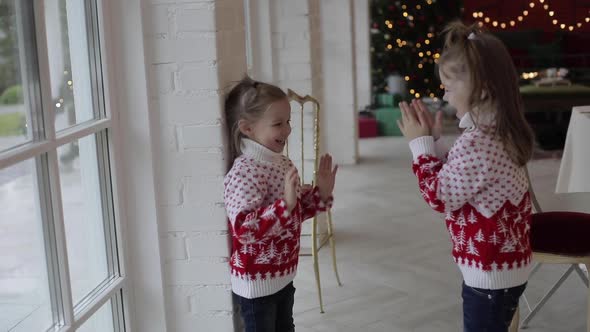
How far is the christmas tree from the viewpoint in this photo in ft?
28.6

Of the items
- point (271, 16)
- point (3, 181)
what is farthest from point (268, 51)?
point (3, 181)

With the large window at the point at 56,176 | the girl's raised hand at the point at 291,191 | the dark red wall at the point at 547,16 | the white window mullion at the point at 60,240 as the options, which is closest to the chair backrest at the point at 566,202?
the girl's raised hand at the point at 291,191

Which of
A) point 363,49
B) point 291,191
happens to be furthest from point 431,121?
point 363,49

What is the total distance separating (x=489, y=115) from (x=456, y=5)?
710 centimetres

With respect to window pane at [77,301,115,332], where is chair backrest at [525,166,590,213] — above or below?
below

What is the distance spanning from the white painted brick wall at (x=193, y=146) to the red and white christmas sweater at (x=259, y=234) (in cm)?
14

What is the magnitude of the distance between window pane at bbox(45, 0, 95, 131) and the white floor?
160 cm

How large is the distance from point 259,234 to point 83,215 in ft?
1.65

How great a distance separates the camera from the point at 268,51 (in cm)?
432

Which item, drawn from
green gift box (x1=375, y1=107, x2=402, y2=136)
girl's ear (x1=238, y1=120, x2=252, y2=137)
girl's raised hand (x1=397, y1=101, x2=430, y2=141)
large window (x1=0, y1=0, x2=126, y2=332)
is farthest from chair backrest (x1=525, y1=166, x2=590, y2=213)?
large window (x1=0, y1=0, x2=126, y2=332)

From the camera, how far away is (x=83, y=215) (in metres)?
2.08

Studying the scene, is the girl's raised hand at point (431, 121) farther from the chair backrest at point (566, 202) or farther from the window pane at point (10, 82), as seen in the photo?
the chair backrest at point (566, 202)

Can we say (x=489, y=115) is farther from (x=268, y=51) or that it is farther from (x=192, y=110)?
(x=268, y=51)

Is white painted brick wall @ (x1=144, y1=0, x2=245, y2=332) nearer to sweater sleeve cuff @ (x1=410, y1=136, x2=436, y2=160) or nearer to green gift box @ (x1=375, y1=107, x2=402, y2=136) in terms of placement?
sweater sleeve cuff @ (x1=410, y1=136, x2=436, y2=160)
